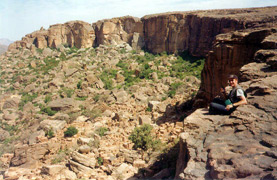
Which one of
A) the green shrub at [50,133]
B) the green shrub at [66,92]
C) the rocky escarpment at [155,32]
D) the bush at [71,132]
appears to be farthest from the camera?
the rocky escarpment at [155,32]

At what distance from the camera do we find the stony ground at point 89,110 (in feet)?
22.9

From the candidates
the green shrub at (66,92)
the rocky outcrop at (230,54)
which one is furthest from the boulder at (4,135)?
the rocky outcrop at (230,54)

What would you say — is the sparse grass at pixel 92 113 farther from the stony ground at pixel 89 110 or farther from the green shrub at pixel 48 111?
the green shrub at pixel 48 111

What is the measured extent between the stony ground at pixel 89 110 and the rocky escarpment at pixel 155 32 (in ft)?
6.31

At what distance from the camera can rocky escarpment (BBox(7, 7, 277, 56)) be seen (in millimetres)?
19625

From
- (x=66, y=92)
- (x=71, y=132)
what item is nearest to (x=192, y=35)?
(x=66, y=92)

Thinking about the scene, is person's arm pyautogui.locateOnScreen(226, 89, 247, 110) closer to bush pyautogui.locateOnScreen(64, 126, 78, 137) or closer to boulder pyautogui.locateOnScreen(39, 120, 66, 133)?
bush pyautogui.locateOnScreen(64, 126, 78, 137)

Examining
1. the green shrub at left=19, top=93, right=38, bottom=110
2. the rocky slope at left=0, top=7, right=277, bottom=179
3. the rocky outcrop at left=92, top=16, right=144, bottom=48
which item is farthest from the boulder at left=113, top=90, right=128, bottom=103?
the rocky outcrop at left=92, top=16, right=144, bottom=48

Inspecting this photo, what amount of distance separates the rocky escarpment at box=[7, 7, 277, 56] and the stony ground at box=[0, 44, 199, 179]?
75.7 inches

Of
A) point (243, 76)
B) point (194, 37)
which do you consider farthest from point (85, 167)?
point (194, 37)

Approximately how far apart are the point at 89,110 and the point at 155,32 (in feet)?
58.2

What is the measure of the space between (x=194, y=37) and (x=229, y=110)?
2013 cm

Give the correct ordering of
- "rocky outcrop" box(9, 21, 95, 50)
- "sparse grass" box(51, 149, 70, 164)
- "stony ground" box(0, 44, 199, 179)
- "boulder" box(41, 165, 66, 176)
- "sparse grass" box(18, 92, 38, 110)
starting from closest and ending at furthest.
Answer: "boulder" box(41, 165, 66, 176) → "stony ground" box(0, 44, 199, 179) → "sparse grass" box(51, 149, 70, 164) → "sparse grass" box(18, 92, 38, 110) → "rocky outcrop" box(9, 21, 95, 50)

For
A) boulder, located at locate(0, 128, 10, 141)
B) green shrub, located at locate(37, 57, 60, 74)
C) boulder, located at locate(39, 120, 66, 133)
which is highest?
green shrub, located at locate(37, 57, 60, 74)
